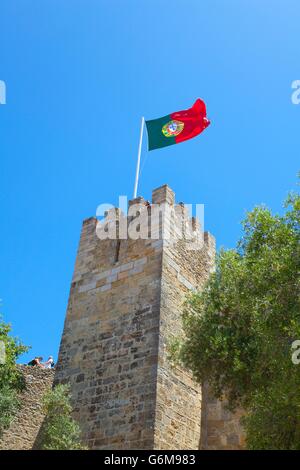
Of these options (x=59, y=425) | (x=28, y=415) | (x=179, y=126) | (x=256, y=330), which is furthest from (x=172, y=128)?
(x=28, y=415)

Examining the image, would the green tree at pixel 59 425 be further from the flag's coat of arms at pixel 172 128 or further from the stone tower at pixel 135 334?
the flag's coat of arms at pixel 172 128

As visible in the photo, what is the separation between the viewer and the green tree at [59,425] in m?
11.1

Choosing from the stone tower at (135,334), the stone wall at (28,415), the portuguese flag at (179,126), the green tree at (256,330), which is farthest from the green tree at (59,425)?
the portuguese flag at (179,126)

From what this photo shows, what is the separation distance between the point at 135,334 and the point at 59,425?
8.54ft

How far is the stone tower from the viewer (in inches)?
444

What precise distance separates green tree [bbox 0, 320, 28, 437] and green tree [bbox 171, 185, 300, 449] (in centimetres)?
604

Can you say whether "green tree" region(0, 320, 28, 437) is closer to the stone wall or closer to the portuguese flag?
the stone wall

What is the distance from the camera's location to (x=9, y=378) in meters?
15.6

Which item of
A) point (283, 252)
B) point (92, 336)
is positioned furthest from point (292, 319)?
point (92, 336)

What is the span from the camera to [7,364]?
15.6 m

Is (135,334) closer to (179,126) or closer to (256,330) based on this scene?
(256,330)

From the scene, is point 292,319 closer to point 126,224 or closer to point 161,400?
point 161,400

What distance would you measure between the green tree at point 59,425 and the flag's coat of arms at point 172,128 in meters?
8.64

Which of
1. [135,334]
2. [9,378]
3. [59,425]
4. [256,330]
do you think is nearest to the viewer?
[256,330]
